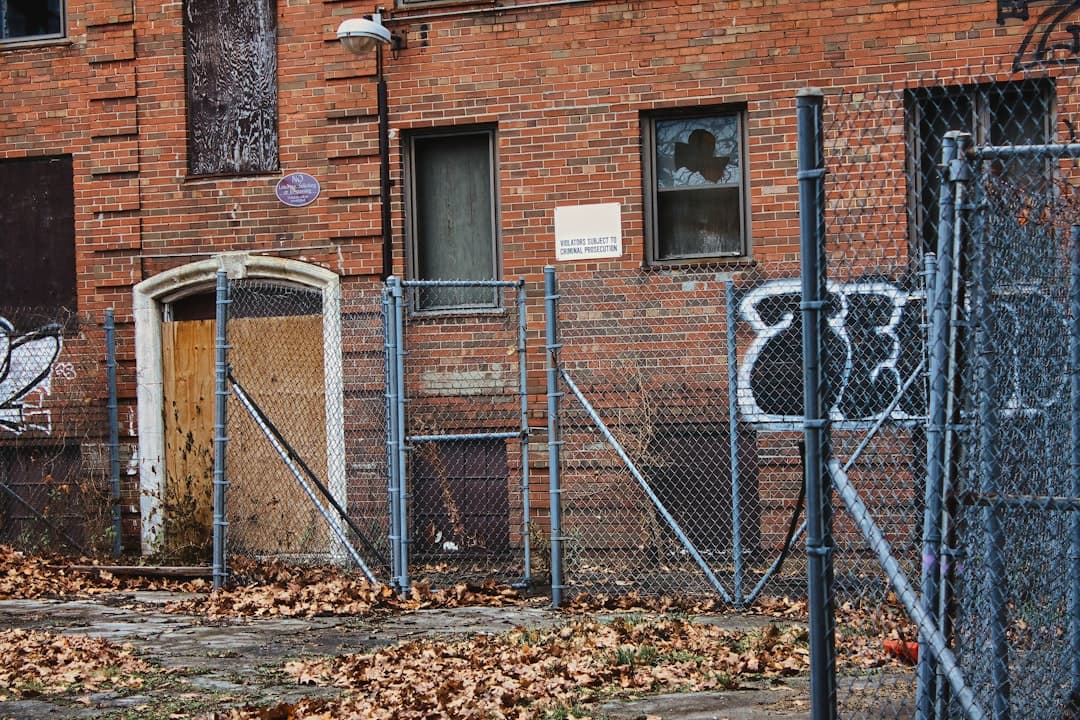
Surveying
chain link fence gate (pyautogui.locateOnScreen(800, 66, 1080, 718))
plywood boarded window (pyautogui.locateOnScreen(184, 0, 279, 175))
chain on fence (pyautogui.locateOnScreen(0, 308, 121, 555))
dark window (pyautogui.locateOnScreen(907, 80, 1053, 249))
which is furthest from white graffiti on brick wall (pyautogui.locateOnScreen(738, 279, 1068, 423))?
chain on fence (pyautogui.locateOnScreen(0, 308, 121, 555))

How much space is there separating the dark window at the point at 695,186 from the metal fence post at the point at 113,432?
206 inches

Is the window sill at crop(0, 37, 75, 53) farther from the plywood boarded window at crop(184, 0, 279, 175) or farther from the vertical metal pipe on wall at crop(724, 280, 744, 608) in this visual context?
the vertical metal pipe on wall at crop(724, 280, 744, 608)

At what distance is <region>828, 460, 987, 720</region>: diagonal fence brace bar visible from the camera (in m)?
4.42

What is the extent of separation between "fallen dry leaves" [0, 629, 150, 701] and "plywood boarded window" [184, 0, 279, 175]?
577 centimetres

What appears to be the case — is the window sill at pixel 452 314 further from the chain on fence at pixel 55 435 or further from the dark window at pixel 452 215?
the chain on fence at pixel 55 435

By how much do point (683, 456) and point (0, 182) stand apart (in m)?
7.43

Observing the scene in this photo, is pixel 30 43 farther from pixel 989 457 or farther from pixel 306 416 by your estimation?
→ pixel 989 457

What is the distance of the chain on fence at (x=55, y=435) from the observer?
13391 millimetres

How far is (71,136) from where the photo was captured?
13828mm

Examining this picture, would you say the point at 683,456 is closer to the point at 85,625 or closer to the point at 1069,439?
the point at 85,625

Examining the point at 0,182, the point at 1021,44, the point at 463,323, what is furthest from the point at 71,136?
the point at 1021,44

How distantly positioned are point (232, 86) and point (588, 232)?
3.82 metres

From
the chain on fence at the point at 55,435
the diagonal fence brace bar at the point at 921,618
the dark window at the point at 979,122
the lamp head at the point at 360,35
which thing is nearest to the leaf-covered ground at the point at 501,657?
the diagonal fence brace bar at the point at 921,618

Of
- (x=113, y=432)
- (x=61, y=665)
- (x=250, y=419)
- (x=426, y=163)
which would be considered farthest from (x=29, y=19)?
(x=61, y=665)
